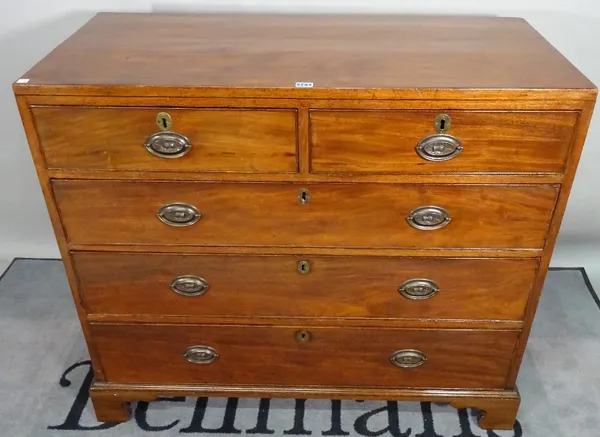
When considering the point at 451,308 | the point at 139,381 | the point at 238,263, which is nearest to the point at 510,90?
the point at 451,308

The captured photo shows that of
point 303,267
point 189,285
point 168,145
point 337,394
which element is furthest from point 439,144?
point 337,394

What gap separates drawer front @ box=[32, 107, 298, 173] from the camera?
3.84 feet

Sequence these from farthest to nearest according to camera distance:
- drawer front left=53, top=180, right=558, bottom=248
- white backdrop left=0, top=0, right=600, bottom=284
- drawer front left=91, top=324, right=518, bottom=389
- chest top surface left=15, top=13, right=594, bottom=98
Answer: white backdrop left=0, top=0, right=600, bottom=284, drawer front left=91, top=324, right=518, bottom=389, drawer front left=53, top=180, right=558, bottom=248, chest top surface left=15, top=13, right=594, bottom=98

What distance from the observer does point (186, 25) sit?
1480 millimetres

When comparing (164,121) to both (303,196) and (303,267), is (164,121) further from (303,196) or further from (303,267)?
(303,267)

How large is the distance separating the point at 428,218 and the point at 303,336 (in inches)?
18.0

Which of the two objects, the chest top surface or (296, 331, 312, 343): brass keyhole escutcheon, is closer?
the chest top surface

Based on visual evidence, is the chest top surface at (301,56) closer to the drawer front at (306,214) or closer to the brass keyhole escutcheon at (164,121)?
the brass keyhole escutcheon at (164,121)

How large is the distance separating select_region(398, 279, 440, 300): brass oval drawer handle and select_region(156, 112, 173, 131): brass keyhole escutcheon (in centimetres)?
65

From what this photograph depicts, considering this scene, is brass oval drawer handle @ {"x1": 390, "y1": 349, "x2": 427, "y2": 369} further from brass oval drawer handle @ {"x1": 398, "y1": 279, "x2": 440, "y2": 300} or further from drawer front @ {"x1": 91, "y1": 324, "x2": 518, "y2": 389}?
brass oval drawer handle @ {"x1": 398, "y1": 279, "x2": 440, "y2": 300}

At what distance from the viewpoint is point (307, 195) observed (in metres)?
1.27

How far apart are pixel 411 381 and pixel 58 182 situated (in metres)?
1.01

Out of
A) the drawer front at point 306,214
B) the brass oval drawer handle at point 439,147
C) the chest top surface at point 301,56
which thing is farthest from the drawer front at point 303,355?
the chest top surface at point 301,56

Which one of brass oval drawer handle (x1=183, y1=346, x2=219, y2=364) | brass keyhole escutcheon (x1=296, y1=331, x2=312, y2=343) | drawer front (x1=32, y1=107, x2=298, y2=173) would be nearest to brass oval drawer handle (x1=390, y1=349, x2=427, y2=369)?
brass keyhole escutcheon (x1=296, y1=331, x2=312, y2=343)
